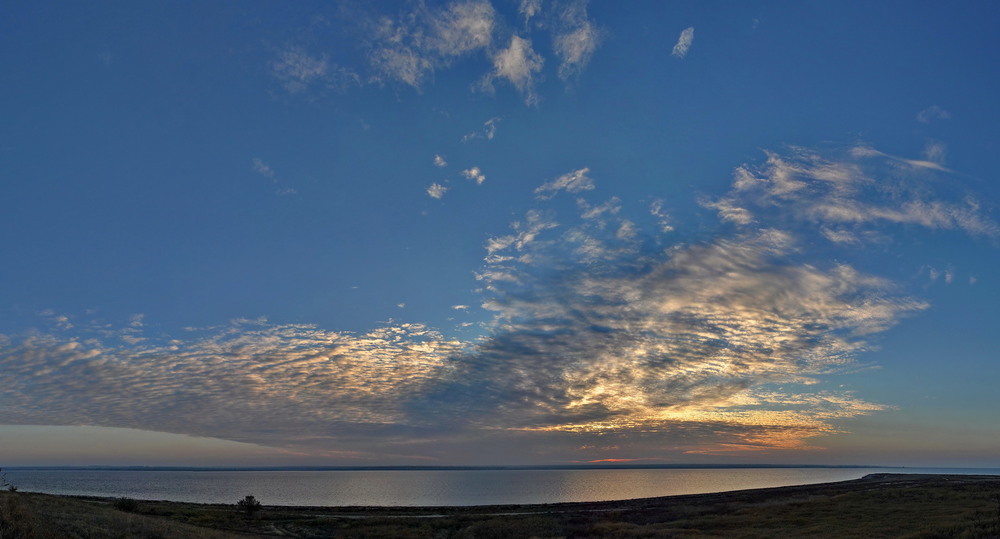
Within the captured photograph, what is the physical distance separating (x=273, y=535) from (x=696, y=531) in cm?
3358

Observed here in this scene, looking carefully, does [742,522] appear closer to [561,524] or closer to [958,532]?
[561,524]

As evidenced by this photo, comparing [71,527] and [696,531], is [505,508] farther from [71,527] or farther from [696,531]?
[71,527]

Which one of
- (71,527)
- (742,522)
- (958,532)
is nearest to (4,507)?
(71,527)

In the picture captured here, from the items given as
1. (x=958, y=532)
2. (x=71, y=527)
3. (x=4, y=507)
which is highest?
(x=4, y=507)

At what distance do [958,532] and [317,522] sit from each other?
5124 cm

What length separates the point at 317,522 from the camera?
5375 centimetres

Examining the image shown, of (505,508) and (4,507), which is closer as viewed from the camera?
(4,507)

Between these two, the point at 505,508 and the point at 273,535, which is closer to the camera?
the point at 273,535

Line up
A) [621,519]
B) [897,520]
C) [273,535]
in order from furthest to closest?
1. [621,519]
2. [273,535]
3. [897,520]

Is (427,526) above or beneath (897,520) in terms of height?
beneath

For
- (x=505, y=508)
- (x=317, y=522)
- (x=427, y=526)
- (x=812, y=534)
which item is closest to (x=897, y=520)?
(x=812, y=534)

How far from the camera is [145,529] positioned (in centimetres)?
2472

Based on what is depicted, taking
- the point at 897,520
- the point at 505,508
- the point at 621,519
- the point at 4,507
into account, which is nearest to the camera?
the point at 4,507

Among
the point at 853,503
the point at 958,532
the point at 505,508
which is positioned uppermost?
the point at 958,532
